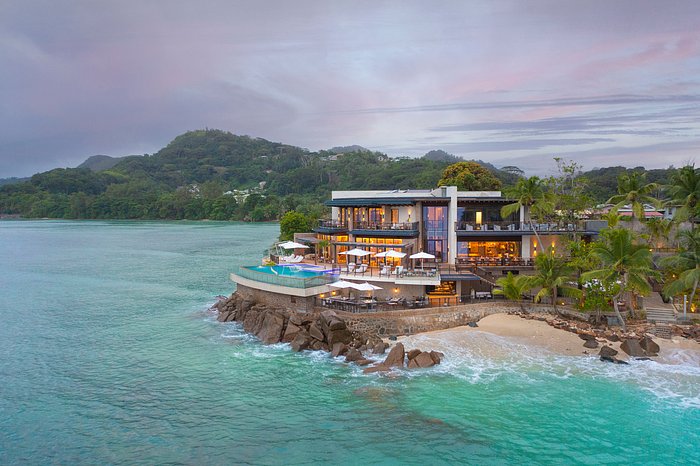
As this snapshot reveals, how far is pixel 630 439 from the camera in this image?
18.1 metres

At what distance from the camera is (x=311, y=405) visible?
69.5 feet

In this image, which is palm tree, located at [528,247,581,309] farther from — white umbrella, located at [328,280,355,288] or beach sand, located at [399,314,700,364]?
white umbrella, located at [328,280,355,288]

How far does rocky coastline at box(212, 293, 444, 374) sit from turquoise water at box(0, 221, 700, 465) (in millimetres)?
904

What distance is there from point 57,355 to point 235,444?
712 inches

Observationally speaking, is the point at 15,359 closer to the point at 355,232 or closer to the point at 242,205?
the point at 355,232

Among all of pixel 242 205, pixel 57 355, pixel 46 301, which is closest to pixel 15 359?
Answer: pixel 57 355

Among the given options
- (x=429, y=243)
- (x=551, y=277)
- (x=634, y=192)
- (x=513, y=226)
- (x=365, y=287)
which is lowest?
(x=365, y=287)

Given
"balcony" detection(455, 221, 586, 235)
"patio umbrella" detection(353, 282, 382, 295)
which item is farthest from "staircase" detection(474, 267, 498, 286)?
"patio umbrella" detection(353, 282, 382, 295)

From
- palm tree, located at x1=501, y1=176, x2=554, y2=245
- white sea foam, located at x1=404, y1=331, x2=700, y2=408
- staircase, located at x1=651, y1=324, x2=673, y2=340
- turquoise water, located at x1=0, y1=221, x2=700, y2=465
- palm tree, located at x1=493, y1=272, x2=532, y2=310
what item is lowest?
turquoise water, located at x1=0, y1=221, x2=700, y2=465

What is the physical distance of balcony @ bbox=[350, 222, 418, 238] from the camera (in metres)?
36.3

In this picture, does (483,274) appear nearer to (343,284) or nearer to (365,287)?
(365,287)

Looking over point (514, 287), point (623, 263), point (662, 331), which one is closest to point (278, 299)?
point (514, 287)

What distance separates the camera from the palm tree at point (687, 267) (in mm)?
27500

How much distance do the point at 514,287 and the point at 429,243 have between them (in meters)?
9.06
